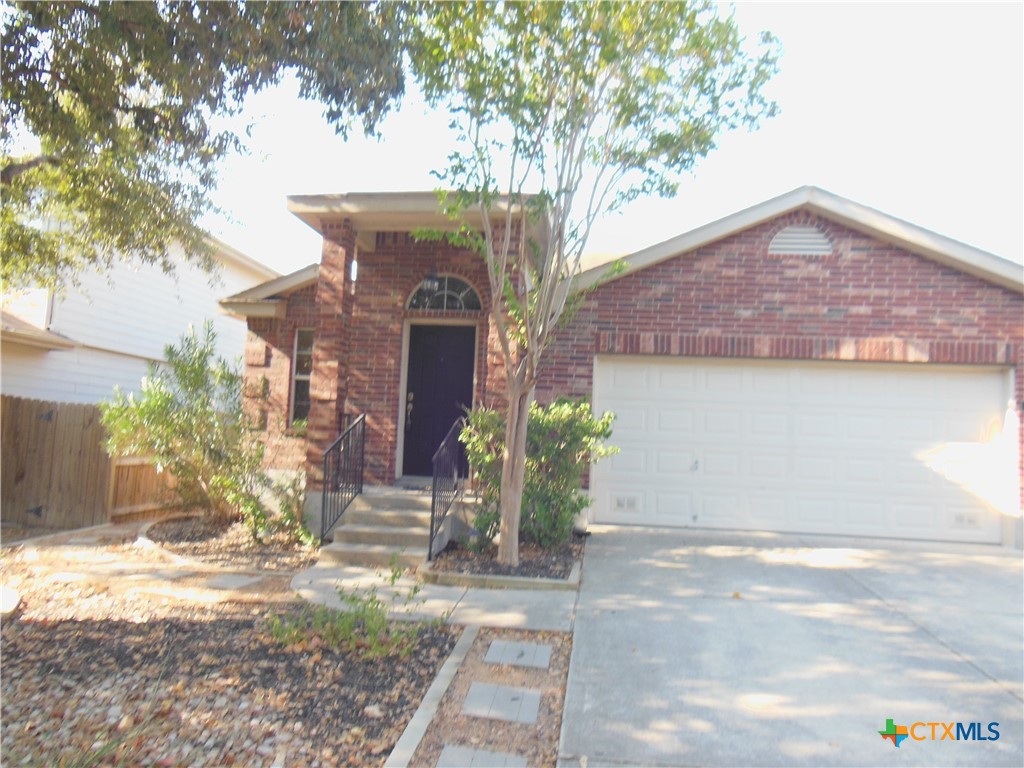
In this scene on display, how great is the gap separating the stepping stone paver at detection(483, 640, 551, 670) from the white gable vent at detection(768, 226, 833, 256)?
630 centimetres

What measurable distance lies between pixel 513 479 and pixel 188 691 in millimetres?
3484

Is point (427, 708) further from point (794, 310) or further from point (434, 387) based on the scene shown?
point (794, 310)

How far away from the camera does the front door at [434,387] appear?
9.46m

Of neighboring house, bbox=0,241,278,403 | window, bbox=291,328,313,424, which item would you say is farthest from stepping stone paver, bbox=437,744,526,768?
neighboring house, bbox=0,241,278,403

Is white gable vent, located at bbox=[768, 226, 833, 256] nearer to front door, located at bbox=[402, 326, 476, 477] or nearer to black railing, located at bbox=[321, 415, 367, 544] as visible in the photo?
front door, located at bbox=[402, 326, 476, 477]

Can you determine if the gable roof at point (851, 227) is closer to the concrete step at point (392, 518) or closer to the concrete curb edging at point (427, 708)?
the concrete step at point (392, 518)

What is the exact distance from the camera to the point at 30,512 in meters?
9.66

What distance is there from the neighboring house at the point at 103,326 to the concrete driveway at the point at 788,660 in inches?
300

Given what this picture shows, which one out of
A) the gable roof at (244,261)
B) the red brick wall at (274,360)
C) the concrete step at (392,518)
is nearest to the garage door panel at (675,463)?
the concrete step at (392,518)

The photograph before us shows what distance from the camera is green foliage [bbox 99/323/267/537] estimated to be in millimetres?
8297

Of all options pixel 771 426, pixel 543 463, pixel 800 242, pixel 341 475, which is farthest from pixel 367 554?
pixel 800 242

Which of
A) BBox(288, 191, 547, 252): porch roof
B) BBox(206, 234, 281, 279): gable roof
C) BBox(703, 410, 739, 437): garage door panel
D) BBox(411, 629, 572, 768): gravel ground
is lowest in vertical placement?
BBox(411, 629, 572, 768): gravel ground

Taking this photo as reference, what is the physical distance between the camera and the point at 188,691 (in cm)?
394

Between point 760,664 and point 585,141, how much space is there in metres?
4.72
